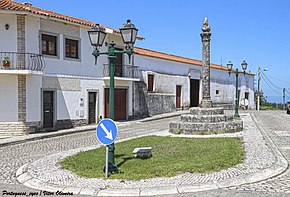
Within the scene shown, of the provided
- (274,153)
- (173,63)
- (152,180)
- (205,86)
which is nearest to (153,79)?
(173,63)

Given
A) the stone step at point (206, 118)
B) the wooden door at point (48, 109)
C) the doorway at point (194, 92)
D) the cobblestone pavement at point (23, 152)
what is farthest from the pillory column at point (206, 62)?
the doorway at point (194, 92)

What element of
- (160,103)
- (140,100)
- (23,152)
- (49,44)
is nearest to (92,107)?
(49,44)

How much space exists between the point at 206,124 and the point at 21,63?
9.06 metres

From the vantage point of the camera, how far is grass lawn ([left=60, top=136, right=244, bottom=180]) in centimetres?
756

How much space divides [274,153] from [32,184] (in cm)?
673

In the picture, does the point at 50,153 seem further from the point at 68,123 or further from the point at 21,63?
the point at 68,123

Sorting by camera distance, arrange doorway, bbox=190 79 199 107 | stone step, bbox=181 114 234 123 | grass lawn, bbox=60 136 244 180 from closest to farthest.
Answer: grass lawn, bbox=60 136 244 180 < stone step, bbox=181 114 234 123 < doorway, bbox=190 79 199 107

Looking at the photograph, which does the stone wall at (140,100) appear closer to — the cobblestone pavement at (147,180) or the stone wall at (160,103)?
the stone wall at (160,103)

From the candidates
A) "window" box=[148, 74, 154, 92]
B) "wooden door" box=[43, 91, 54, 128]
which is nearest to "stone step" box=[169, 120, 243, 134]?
"wooden door" box=[43, 91, 54, 128]

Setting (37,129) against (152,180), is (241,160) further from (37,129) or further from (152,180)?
(37,129)

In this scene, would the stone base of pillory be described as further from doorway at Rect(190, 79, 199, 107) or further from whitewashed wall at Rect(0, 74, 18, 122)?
doorway at Rect(190, 79, 199, 107)

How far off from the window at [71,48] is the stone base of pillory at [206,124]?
734 centimetres

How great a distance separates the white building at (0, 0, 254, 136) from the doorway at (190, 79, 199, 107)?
779 centimetres

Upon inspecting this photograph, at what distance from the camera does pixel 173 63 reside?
30.0 m
